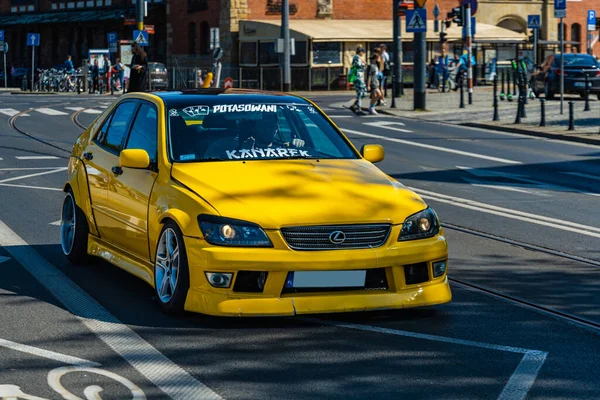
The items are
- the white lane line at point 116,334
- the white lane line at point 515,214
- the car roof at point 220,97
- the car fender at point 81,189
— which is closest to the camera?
the white lane line at point 116,334

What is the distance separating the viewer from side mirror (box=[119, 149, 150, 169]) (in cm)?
835

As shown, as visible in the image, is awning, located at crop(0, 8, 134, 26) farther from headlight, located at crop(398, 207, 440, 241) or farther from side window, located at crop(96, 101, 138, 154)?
headlight, located at crop(398, 207, 440, 241)

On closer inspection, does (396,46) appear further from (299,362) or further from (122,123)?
(299,362)

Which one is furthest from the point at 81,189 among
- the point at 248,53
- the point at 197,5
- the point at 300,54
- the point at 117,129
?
the point at 197,5

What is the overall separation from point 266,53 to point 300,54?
3.57m

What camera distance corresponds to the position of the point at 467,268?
32.8 ft

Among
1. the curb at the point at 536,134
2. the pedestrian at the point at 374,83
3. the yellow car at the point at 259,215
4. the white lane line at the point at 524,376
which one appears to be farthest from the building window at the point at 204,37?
the white lane line at the point at 524,376

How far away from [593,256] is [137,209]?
4.19 m

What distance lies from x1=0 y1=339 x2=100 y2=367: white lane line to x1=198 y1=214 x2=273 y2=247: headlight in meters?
1.16

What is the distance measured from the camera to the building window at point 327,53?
57.2 m

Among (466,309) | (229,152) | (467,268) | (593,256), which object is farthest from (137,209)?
(593,256)

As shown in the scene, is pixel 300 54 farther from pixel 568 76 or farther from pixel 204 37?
pixel 568 76

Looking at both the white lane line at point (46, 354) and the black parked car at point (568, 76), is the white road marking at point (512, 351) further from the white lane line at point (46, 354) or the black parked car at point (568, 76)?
the black parked car at point (568, 76)

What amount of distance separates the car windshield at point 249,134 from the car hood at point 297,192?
18cm
